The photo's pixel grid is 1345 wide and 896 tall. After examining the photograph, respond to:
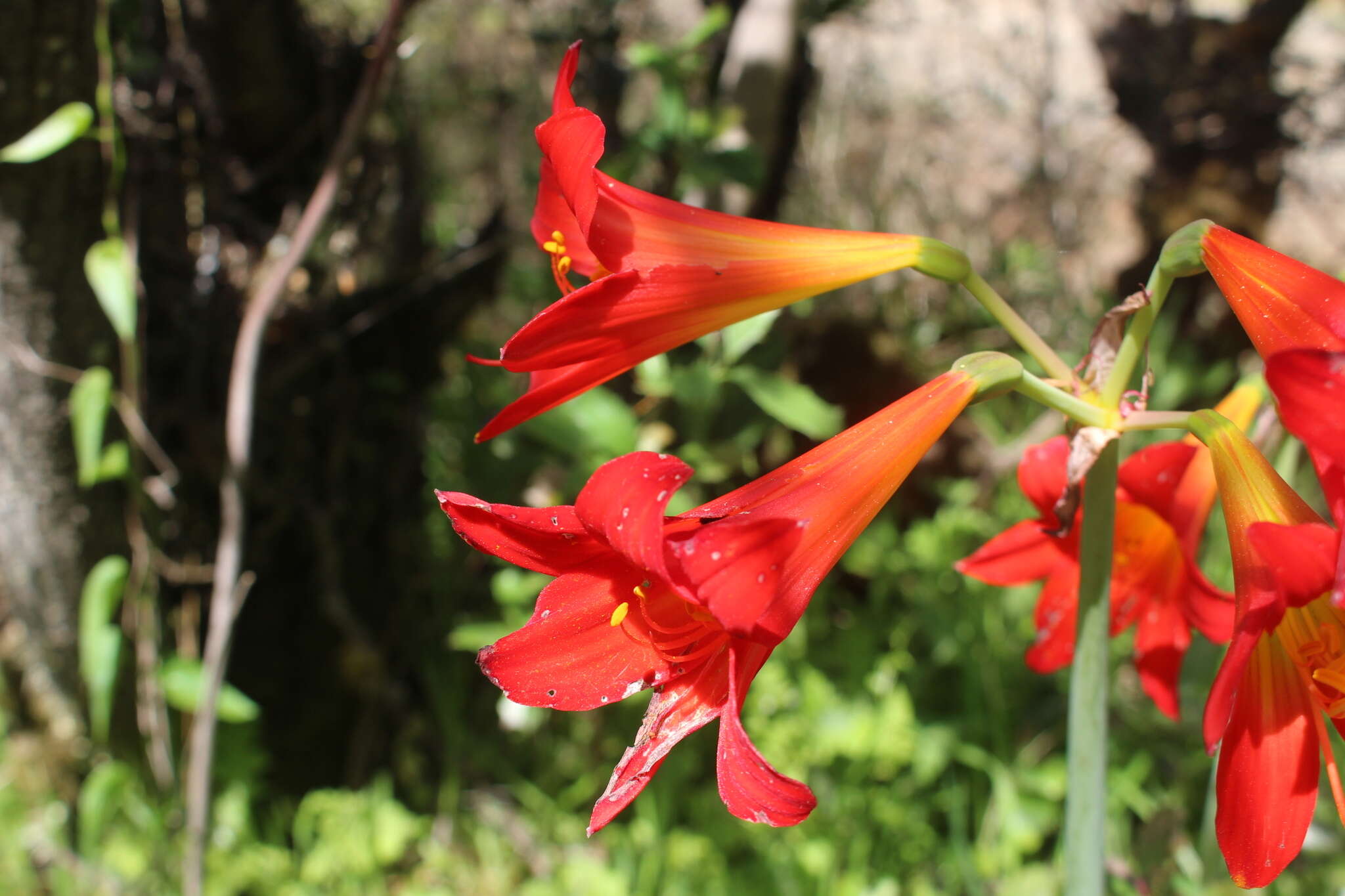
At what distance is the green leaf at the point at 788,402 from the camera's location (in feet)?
5.37

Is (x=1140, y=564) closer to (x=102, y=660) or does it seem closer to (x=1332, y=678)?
(x=1332, y=678)

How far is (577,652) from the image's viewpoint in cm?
91

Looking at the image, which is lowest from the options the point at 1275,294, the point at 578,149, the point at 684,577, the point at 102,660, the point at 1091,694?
the point at 102,660

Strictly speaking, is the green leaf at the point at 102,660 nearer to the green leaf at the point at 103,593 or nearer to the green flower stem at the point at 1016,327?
the green leaf at the point at 103,593

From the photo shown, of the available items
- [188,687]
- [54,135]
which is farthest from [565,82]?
[188,687]

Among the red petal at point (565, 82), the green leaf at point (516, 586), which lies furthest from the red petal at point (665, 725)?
the green leaf at point (516, 586)

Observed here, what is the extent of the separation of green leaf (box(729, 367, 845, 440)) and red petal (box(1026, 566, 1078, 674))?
1.77 feet

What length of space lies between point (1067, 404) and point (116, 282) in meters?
1.59

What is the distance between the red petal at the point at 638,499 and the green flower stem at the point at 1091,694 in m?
0.37

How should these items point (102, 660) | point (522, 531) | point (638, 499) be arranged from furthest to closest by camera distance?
1. point (102, 660)
2. point (522, 531)
3. point (638, 499)

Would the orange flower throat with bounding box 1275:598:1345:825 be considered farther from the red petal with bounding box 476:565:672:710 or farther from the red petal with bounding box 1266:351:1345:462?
the red petal with bounding box 476:565:672:710

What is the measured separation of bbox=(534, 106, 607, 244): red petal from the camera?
2.53 ft

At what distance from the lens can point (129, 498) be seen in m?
2.11

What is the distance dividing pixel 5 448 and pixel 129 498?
26 centimetres
